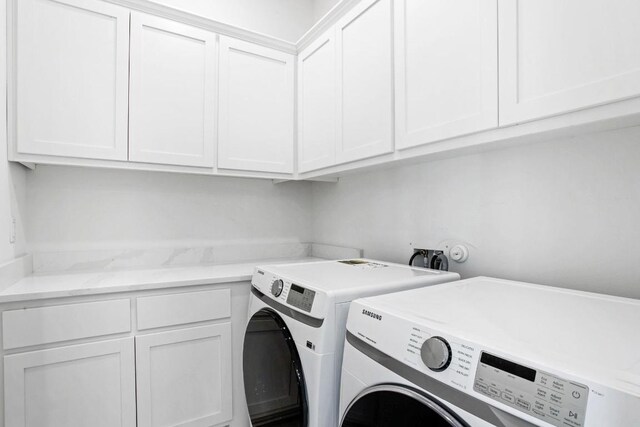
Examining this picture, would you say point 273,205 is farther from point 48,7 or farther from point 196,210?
point 48,7

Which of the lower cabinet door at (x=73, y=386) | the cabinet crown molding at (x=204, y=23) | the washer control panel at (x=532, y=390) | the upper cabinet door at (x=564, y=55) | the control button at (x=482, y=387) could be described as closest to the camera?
the washer control panel at (x=532, y=390)

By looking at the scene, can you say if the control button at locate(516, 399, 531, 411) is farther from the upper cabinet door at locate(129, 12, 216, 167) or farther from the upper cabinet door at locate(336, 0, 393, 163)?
the upper cabinet door at locate(129, 12, 216, 167)

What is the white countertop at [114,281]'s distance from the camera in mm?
1366

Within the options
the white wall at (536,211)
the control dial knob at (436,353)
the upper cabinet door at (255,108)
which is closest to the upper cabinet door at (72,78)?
the upper cabinet door at (255,108)

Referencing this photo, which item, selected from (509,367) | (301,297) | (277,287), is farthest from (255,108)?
(509,367)

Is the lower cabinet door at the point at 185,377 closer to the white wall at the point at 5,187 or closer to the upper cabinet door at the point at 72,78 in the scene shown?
the white wall at the point at 5,187

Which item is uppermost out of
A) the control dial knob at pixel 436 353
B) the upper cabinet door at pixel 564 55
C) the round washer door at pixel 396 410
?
the upper cabinet door at pixel 564 55

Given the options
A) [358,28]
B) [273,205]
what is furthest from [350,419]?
[273,205]

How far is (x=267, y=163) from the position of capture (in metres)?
2.13

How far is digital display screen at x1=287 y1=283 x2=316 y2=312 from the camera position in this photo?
44.0 inches

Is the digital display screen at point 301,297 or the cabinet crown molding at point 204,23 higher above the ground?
the cabinet crown molding at point 204,23

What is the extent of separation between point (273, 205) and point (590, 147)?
1.89m

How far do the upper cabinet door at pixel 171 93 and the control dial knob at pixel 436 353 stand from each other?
5.36 feet

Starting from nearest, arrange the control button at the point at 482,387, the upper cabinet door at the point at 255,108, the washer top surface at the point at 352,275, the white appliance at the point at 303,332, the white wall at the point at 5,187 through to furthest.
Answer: the control button at the point at 482,387 → the white appliance at the point at 303,332 → the washer top surface at the point at 352,275 → the white wall at the point at 5,187 → the upper cabinet door at the point at 255,108
